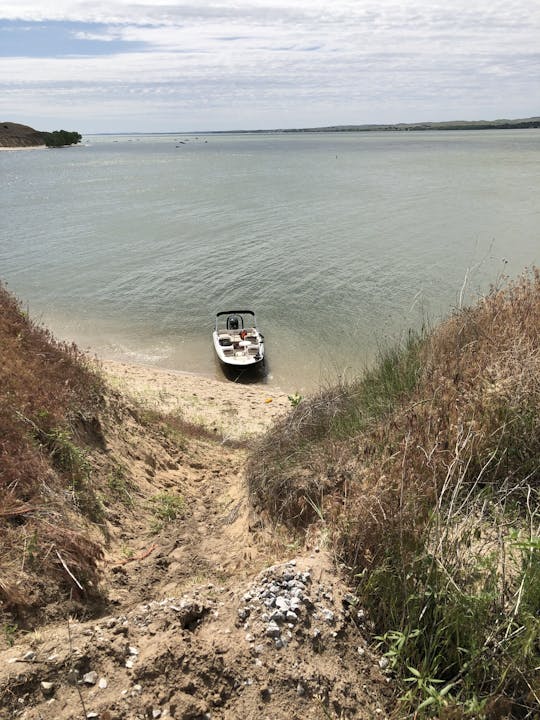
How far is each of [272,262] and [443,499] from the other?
88.2 ft

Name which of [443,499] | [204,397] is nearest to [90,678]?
[443,499]

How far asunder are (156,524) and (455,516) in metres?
4.18

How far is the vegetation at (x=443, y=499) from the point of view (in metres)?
3.37

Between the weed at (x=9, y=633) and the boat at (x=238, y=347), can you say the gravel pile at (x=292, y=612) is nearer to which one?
the weed at (x=9, y=633)

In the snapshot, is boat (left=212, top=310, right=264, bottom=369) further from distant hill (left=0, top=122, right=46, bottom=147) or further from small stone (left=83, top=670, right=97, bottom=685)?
distant hill (left=0, top=122, right=46, bottom=147)

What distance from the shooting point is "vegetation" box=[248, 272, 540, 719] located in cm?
337

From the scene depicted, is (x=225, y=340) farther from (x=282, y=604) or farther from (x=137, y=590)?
(x=282, y=604)

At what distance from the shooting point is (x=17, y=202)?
55.2 meters

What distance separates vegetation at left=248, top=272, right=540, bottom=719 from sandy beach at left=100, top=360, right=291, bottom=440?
6.22m

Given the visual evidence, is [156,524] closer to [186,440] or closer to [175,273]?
[186,440]

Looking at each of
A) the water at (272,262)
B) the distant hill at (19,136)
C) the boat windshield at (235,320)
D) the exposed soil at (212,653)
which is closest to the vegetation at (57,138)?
the distant hill at (19,136)

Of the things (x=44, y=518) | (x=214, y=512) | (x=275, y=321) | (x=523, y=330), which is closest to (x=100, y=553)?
(x=44, y=518)

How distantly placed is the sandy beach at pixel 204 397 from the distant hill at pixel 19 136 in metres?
189

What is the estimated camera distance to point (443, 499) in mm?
4574
